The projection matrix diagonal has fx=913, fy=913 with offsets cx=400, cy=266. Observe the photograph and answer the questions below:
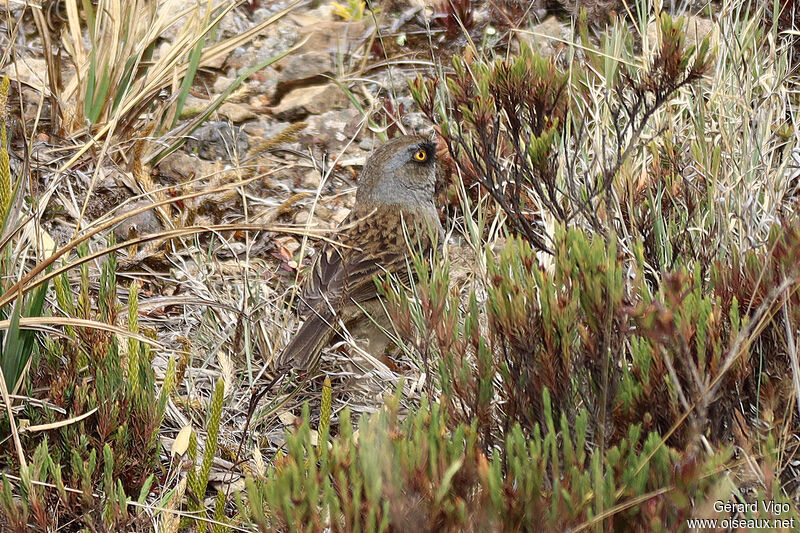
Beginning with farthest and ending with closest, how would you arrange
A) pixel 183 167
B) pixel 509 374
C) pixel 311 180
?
pixel 311 180 < pixel 183 167 < pixel 509 374

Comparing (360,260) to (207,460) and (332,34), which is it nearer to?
(207,460)

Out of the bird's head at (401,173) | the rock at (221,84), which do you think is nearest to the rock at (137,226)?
the bird's head at (401,173)

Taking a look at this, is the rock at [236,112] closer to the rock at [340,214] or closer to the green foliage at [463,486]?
the rock at [340,214]

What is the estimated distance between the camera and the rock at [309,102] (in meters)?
6.50

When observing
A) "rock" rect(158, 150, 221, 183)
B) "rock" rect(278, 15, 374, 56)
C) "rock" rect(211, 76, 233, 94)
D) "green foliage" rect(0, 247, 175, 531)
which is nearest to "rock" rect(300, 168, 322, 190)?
"rock" rect(158, 150, 221, 183)

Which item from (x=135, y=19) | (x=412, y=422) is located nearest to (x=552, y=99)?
(x=412, y=422)

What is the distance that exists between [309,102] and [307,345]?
2.78 metres

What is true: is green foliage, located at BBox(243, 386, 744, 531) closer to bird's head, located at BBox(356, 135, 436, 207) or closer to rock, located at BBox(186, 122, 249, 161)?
bird's head, located at BBox(356, 135, 436, 207)

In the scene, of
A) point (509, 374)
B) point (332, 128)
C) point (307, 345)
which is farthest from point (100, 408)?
point (332, 128)

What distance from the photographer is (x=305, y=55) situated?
695 centimetres

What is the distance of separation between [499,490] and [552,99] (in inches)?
78.0

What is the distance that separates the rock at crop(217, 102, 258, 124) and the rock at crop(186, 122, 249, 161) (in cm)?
16

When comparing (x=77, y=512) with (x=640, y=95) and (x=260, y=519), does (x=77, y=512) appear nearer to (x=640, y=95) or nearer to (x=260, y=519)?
(x=260, y=519)

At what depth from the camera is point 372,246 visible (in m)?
5.10
